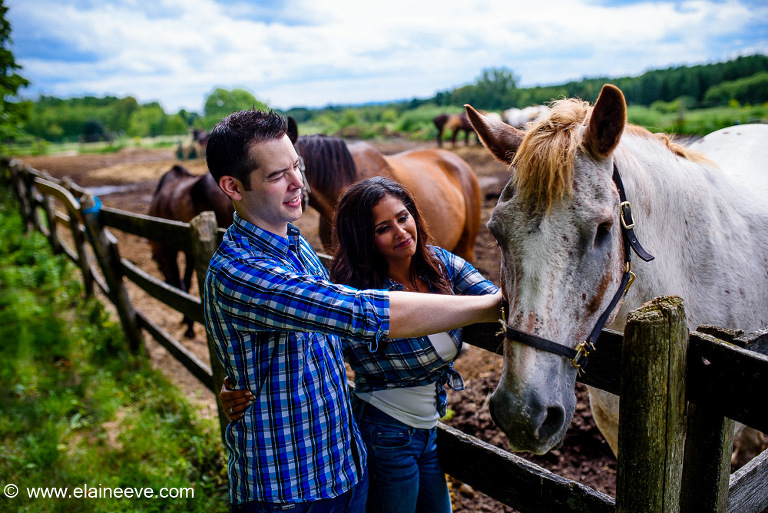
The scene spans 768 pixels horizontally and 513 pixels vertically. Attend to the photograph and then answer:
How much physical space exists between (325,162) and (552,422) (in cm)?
420

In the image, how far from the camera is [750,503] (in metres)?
1.36

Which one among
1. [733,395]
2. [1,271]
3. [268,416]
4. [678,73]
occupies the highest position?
[678,73]

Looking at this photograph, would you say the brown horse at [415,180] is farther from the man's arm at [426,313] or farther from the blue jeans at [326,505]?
the man's arm at [426,313]

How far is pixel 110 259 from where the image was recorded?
4.74m

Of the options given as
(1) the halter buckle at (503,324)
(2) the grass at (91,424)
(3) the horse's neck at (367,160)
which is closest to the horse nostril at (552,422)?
(1) the halter buckle at (503,324)

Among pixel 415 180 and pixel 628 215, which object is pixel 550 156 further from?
pixel 415 180

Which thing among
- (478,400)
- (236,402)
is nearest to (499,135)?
(236,402)

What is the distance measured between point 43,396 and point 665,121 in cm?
2112

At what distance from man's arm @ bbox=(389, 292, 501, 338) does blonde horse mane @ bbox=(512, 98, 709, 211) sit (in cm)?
38

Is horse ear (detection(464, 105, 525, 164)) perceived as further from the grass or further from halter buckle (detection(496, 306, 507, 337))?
the grass

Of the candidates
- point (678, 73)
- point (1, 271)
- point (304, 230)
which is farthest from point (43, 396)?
point (678, 73)

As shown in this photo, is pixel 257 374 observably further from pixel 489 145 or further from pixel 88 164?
pixel 88 164

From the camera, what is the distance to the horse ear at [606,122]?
139cm

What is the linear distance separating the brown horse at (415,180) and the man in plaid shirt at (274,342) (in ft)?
9.94
